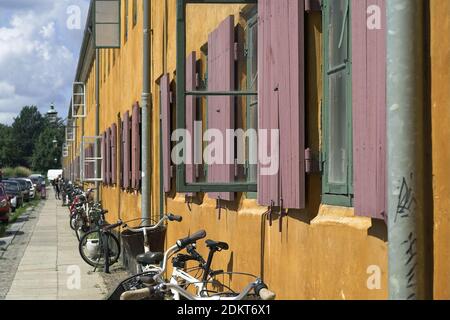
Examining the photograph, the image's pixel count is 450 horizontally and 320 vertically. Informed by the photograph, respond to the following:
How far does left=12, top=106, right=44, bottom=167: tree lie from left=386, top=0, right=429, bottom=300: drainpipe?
13119 centimetres

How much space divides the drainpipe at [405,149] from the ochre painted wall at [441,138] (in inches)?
2.9

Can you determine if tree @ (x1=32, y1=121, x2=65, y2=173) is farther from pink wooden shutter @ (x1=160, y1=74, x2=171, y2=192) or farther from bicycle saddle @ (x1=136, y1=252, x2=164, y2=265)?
bicycle saddle @ (x1=136, y1=252, x2=164, y2=265)

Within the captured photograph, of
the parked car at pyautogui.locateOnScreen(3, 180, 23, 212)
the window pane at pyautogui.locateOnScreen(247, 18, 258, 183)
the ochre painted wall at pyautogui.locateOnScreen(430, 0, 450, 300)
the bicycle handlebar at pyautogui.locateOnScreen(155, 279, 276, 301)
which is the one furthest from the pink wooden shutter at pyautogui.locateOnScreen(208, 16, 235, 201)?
the parked car at pyautogui.locateOnScreen(3, 180, 23, 212)

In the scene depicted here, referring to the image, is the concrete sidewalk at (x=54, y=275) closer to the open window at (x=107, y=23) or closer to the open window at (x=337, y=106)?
the open window at (x=107, y=23)

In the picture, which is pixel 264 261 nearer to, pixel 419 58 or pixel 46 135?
pixel 419 58

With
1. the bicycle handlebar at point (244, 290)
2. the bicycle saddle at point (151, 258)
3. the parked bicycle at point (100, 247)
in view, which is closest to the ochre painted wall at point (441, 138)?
the bicycle handlebar at point (244, 290)

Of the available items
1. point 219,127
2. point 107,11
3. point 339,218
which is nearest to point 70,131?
point 107,11

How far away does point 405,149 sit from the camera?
329 centimetres

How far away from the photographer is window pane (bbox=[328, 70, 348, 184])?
4613 millimetres

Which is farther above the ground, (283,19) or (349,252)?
(283,19)

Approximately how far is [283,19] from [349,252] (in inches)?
64.8
